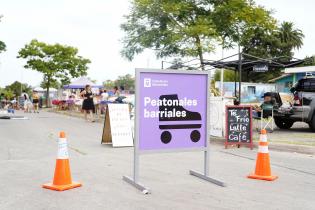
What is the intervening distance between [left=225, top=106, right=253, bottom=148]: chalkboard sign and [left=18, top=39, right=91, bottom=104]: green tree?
38466 millimetres

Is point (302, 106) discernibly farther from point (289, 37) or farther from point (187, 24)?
point (289, 37)

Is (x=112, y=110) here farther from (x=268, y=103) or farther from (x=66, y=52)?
(x=66, y=52)

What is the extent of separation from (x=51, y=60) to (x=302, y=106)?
3818 cm

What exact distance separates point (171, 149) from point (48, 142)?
594 cm

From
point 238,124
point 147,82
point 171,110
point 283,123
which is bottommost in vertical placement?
point 283,123

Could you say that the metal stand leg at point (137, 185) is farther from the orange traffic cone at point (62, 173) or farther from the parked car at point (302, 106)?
the parked car at point (302, 106)

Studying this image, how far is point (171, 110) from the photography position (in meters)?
6.51

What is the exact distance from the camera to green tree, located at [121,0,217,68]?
26828 millimetres

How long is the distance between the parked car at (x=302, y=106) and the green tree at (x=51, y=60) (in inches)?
1415

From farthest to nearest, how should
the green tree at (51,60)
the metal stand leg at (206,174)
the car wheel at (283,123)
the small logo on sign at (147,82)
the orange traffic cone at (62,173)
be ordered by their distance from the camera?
the green tree at (51,60), the car wheel at (283,123), the metal stand leg at (206,174), the small logo on sign at (147,82), the orange traffic cone at (62,173)

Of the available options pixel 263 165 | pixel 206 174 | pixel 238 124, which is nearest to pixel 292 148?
pixel 238 124

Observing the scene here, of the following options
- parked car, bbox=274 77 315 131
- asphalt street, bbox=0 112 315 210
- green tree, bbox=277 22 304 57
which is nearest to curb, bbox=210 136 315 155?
asphalt street, bbox=0 112 315 210

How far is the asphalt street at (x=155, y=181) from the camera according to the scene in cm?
535

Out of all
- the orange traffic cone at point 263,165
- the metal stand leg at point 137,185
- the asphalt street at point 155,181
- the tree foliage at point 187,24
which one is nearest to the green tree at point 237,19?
the tree foliage at point 187,24
